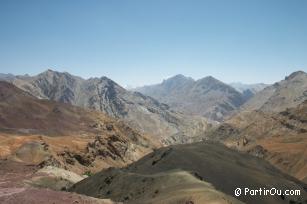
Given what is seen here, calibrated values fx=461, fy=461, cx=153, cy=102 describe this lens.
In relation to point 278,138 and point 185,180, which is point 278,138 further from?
point 185,180

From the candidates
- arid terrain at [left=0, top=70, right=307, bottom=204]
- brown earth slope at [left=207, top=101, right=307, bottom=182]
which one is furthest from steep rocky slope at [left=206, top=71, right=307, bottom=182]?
arid terrain at [left=0, top=70, right=307, bottom=204]

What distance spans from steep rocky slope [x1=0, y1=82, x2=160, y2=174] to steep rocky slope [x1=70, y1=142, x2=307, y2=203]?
98.7ft

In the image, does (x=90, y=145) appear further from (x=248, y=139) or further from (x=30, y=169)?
(x=248, y=139)

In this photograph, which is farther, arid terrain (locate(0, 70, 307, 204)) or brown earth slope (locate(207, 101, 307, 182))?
brown earth slope (locate(207, 101, 307, 182))

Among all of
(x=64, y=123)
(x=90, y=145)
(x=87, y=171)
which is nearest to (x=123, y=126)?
(x=64, y=123)

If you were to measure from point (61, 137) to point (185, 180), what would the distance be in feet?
247

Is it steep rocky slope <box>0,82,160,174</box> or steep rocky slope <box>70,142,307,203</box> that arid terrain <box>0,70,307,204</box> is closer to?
steep rocky slope <box>70,142,307,203</box>

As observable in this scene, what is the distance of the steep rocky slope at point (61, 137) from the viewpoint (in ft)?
290

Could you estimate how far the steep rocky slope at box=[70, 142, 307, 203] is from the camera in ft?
123

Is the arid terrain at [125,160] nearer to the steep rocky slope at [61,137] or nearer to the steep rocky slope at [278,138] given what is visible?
the steep rocky slope at [61,137]

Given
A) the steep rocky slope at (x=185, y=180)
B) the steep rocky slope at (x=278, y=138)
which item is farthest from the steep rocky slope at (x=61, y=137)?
the steep rocky slope at (x=278, y=138)

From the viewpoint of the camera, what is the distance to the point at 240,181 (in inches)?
2206

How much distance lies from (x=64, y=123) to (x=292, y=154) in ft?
215

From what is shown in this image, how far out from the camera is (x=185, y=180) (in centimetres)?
4212
